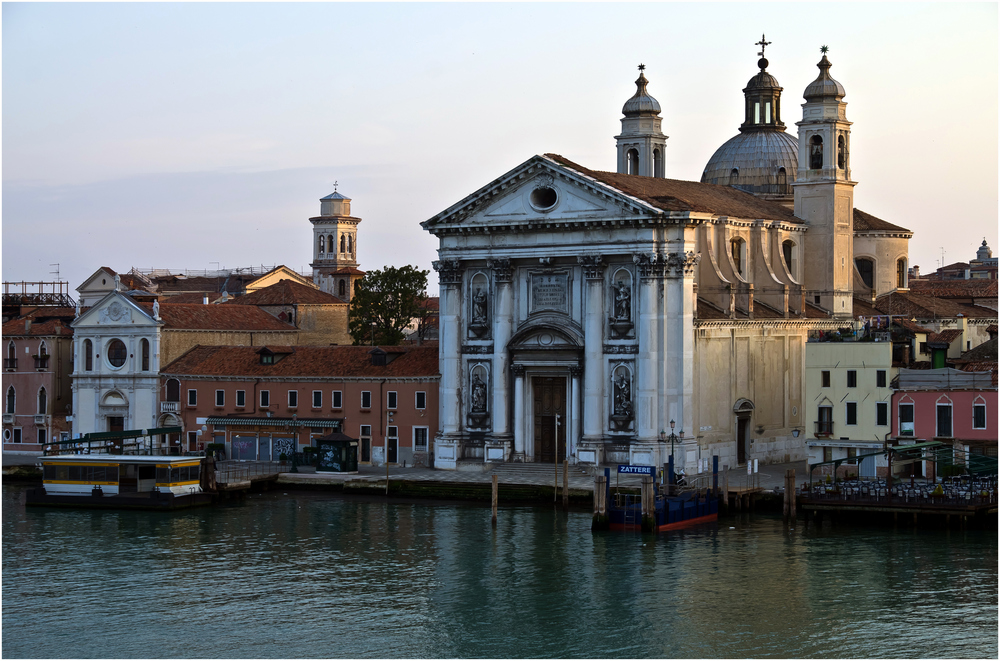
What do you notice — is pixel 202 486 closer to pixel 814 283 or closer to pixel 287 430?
pixel 287 430

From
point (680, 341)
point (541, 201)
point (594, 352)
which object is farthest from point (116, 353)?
point (680, 341)

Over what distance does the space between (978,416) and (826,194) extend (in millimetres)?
14316

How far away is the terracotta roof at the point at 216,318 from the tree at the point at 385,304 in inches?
127

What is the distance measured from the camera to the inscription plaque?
47781mm

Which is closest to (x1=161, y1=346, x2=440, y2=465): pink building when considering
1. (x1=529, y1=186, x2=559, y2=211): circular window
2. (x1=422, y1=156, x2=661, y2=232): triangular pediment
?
(x1=422, y1=156, x2=661, y2=232): triangular pediment

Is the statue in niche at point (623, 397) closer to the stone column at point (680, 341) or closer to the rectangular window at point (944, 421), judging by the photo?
the stone column at point (680, 341)

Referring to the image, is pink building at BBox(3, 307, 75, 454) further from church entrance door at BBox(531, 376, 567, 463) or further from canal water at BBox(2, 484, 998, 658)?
church entrance door at BBox(531, 376, 567, 463)

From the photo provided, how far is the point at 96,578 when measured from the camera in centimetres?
3450

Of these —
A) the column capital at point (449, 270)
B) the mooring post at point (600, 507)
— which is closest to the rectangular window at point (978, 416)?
the mooring post at point (600, 507)

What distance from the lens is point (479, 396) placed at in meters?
48.9

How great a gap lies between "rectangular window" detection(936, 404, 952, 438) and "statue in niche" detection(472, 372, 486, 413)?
42.9 ft

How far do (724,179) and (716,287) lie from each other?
1262cm

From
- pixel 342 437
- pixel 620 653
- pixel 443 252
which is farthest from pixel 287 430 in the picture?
pixel 620 653

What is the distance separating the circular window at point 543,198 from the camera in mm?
47400
